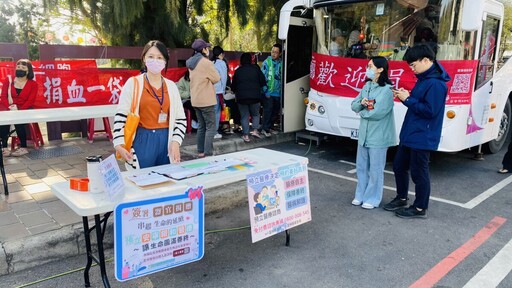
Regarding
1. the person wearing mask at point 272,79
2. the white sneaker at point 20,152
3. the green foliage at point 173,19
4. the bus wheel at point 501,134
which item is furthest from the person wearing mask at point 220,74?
the bus wheel at point 501,134

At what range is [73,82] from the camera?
21.6ft

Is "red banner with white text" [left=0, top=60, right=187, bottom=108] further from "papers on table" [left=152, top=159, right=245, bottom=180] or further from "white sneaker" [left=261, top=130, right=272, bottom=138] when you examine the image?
"papers on table" [left=152, top=159, right=245, bottom=180]

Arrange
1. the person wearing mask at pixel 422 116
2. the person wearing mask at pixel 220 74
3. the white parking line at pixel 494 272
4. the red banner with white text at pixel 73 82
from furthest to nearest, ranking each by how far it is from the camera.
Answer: the person wearing mask at pixel 220 74
the red banner with white text at pixel 73 82
the person wearing mask at pixel 422 116
the white parking line at pixel 494 272

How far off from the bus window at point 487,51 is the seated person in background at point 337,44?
1913 mm

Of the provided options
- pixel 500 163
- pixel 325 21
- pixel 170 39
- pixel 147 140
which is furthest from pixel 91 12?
pixel 500 163

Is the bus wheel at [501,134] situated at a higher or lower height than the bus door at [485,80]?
lower

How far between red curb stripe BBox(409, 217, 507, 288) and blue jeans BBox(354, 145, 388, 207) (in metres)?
1.03

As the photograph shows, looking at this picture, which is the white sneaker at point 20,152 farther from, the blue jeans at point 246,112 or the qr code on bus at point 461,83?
the qr code on bus at point 461,83

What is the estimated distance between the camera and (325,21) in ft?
20.8

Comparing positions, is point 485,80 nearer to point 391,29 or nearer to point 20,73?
point 391,29

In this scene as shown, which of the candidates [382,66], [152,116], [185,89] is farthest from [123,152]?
[185,89]

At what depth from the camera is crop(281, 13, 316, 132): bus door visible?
6.77m

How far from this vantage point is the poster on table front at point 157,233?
2.30 m

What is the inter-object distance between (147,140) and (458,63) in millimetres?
4099
